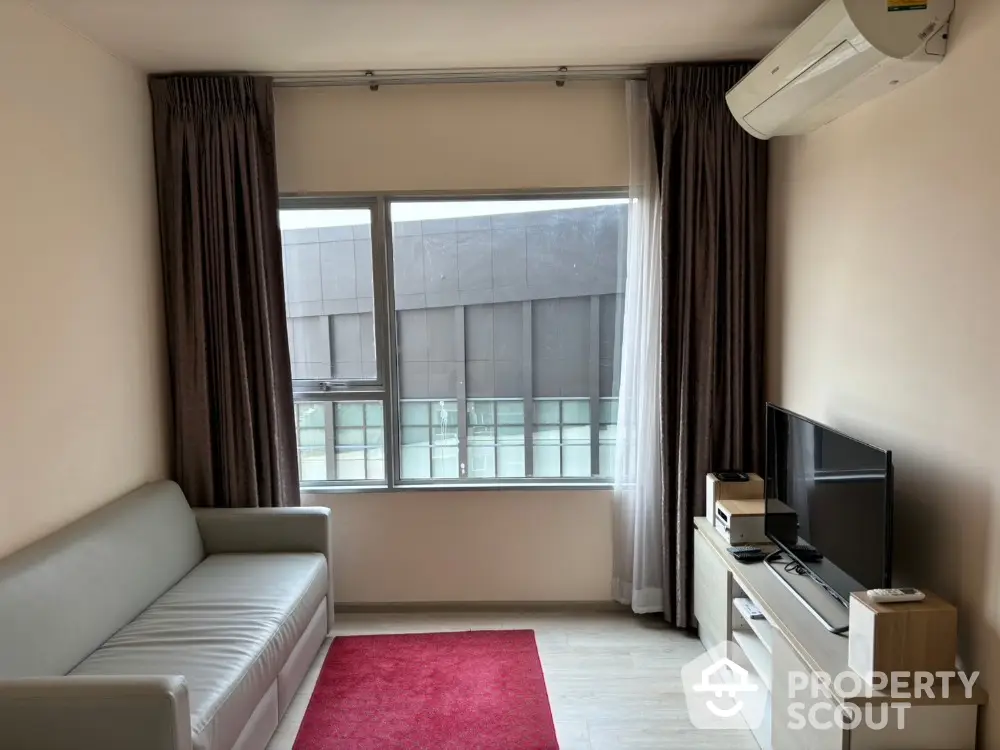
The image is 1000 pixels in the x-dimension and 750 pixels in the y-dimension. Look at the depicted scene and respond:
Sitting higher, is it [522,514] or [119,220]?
[119,220]

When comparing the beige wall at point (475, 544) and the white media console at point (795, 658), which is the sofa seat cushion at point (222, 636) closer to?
the beige wall at point (475, 544)

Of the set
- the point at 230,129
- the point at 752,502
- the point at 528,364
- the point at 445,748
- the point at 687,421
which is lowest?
the point at 445,748

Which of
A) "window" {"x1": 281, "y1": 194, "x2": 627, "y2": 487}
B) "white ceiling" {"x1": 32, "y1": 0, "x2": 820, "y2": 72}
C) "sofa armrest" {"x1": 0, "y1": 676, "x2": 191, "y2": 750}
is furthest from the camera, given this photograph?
"window" {"x1": 281, "y1": 194, "x2": 627, "y2": 487}

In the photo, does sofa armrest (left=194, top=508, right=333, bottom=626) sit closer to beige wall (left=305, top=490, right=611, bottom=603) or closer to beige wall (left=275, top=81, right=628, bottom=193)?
beige wall (left=305, top=490, right=611, bottom=603)

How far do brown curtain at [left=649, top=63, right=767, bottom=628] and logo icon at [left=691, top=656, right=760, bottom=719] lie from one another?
44 cm

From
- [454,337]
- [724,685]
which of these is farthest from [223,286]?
[724,685]

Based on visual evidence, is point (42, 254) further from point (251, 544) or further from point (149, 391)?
point (251, 544)

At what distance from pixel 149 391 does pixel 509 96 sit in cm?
226

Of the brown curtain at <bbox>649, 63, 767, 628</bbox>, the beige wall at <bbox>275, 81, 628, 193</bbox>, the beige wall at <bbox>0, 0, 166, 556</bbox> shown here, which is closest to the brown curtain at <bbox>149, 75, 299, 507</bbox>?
the beige wall at <bbox>0, 0, 166, 556</bbox>

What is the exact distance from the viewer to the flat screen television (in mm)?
2041

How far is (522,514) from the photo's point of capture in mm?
3664

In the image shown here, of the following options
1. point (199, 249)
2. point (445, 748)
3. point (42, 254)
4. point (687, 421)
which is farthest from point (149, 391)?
point (687, 421)

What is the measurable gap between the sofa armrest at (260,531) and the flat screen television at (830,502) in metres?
2.06

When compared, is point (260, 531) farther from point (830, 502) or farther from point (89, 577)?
point (830, 502)
